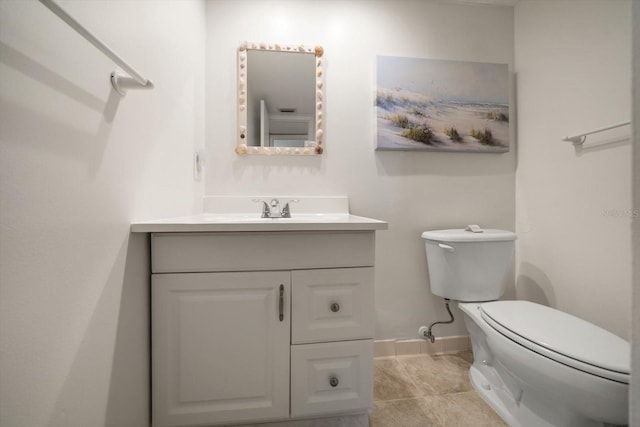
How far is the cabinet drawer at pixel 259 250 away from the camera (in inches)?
31.7

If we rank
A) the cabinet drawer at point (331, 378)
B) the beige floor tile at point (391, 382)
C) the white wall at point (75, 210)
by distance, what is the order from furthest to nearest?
1. the beige floor tile at point (391, 382)
2. the cabinet drawer at point (331, 378)
3. the white wall at point (75, 210)

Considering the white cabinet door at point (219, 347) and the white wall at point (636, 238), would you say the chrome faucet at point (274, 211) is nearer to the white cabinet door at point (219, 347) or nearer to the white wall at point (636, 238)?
the white cabinet door at point (219, 347)

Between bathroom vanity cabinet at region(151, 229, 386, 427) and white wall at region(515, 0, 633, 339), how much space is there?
42.6 inches

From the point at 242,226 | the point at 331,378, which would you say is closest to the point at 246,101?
the point at 242,226

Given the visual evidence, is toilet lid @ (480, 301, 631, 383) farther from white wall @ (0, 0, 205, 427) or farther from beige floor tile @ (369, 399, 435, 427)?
white wall @ (0, 0, 205, 427)

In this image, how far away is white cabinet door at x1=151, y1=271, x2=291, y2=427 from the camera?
31.5 inches

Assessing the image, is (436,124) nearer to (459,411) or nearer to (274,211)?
(274,211)

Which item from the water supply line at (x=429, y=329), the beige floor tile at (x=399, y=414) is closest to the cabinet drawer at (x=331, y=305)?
the beige floor tile at (x=399, y=414)

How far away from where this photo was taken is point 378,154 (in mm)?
1477

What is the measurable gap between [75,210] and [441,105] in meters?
1.65

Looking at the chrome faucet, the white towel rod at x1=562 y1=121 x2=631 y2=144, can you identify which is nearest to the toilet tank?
the white towel rod at x1=562 y1=121 x2=631 y2=144

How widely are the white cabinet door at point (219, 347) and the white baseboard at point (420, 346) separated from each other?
A: 2.57 ft

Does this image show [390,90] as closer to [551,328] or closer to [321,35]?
[321,35]

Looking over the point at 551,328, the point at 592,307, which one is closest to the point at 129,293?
the point at 551,328
